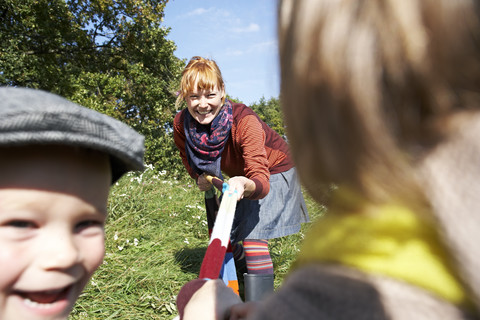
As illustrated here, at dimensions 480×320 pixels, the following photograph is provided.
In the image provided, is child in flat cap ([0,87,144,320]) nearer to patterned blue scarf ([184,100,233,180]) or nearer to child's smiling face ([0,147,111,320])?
child's smiling face ([0,147,111,320])

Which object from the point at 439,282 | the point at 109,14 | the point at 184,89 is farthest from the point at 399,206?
the point at 109,14

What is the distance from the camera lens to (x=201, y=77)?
2.84 m

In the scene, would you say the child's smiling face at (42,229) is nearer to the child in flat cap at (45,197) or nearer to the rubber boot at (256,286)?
the child in flat cap at (45,197)

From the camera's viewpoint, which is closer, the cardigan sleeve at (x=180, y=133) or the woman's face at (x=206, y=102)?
the woman's face at (x=206, y=102)

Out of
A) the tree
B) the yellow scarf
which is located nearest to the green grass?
the yellow scarf

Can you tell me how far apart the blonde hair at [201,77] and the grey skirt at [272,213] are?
788mm

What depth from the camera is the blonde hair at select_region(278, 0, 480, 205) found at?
0.51 metres

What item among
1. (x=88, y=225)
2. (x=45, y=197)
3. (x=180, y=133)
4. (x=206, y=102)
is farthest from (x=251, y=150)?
(x=45, y=197)

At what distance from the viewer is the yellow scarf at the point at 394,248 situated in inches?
20.0

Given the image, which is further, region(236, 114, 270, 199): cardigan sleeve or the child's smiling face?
region(236, 114, 270, 199): cardigan sleeve

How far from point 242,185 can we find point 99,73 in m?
9.29

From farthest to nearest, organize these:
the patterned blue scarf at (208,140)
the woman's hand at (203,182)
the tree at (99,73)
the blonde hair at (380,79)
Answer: the tree at (99,73), the woman's hand at (203,182), the patterned blue scarf at (208,140), the blonde hair at (380,79)

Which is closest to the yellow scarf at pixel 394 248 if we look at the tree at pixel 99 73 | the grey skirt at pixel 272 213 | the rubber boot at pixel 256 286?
the rubber boot at pixel 256 286

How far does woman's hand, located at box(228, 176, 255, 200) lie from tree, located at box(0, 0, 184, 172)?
6.27 meters
